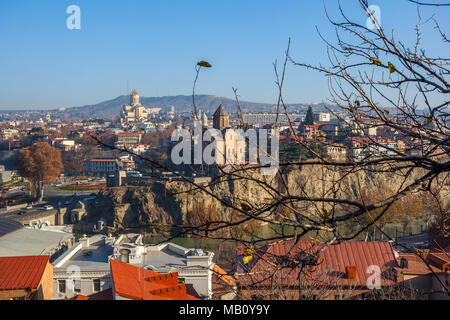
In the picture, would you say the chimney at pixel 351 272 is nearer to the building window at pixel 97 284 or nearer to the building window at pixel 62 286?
the building window at pixel 97 284

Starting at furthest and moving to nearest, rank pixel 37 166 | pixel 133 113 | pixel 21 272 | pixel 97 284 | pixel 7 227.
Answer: pixel 133 113, pixel 37 166, pixel 7 227, pixel 97 284, pixel 21 272

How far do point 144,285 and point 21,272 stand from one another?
4.99 ft

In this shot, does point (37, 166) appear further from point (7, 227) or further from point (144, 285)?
point (144, 285)

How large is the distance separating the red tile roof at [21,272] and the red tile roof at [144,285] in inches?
33.2

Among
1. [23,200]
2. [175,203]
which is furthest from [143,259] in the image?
[23,200]

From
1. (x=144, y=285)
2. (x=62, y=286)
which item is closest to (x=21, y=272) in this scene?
(x=62, y=286)

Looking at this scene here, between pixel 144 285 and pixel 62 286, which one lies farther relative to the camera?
pixel 62 286

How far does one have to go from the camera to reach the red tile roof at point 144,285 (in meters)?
3.15

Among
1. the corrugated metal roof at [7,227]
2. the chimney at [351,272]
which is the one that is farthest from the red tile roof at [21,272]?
the corrugated metal roof at [7,227]

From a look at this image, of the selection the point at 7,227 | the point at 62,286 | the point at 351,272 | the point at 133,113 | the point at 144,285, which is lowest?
the point at 62,286

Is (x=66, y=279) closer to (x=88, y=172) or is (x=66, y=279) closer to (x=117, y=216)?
(x=117, y=216)

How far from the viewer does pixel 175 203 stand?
13961 millimetres

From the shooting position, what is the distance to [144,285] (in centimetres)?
341

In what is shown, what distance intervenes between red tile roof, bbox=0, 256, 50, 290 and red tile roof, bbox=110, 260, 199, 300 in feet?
2.77
